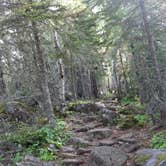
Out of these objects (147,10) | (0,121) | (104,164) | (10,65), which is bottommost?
(104,164)

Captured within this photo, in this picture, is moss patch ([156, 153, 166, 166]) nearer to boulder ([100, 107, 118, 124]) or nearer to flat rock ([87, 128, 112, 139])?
flat rock ([87, 128, 112, 139])

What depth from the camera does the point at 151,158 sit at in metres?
7.71

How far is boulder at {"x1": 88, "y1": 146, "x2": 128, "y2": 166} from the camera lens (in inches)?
345

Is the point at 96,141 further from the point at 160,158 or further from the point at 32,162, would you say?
the point at 160,158

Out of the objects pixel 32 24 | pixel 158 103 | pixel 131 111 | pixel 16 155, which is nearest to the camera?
pixel 16 155

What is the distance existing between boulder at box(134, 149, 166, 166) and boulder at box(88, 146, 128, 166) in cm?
58

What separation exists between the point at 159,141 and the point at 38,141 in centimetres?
408

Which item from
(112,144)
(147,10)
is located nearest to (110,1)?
(147,10)

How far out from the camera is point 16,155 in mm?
10000

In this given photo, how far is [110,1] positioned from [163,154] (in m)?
6.92

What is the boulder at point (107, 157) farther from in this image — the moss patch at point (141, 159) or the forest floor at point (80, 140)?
the moss patch at point (141, 159)

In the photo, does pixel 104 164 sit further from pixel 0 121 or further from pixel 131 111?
pixel 131 111

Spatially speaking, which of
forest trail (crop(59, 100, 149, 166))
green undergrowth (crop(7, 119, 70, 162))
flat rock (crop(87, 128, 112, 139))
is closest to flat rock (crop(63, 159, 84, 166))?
forest trail (crop(59, 100, 149, 166))

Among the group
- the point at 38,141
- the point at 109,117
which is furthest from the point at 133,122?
the point at 38,141
